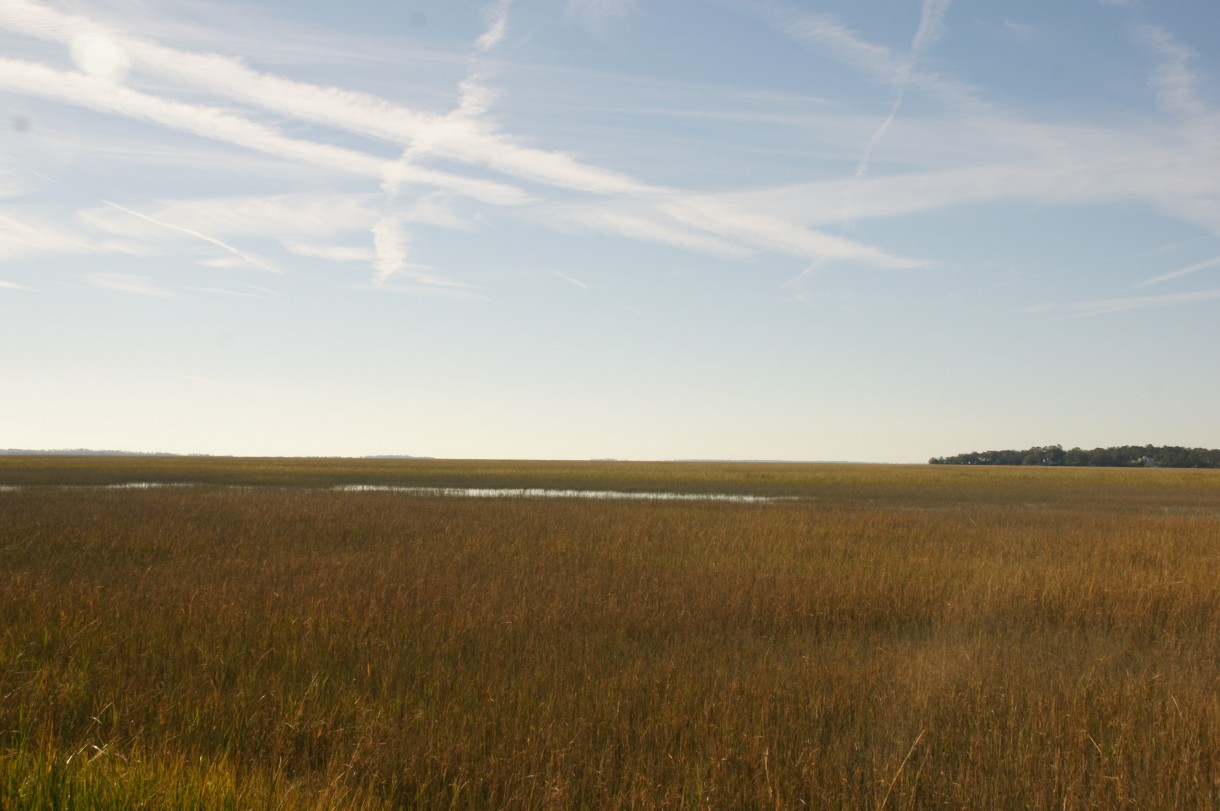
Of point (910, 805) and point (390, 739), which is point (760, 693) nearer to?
point (910, 805)

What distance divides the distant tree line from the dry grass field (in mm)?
144502

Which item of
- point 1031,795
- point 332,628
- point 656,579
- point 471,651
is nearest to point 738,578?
point 656,579

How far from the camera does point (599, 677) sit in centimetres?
697

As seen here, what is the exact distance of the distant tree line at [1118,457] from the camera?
13550cm

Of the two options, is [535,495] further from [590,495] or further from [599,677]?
[599,677]

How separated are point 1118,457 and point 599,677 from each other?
16379 cm

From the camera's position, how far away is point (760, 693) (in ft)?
21.3

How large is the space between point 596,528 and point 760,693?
492 inches

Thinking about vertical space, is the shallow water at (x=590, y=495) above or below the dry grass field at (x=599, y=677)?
above

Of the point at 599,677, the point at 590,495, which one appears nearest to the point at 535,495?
the point at 590,495

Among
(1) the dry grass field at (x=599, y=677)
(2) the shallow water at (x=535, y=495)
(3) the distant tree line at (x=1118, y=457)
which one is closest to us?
(1) the dry grass field at (x=599, y=677)

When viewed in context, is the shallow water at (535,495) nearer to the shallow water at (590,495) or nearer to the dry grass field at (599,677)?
the shallow water at (590,495)

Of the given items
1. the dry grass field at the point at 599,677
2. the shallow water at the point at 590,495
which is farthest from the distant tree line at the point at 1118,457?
the dry grass field at the point at 599,677

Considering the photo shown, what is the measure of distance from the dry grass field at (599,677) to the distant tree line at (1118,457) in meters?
145
